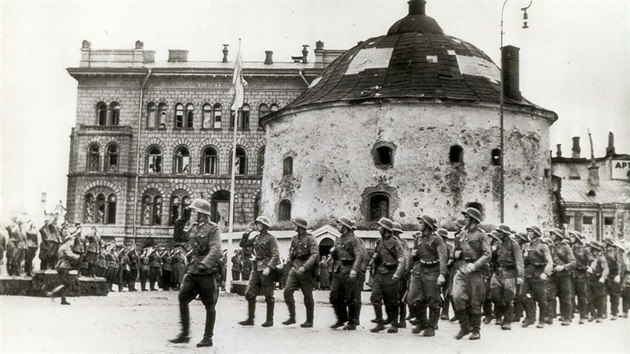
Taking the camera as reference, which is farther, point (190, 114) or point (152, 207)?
point (190, 114)

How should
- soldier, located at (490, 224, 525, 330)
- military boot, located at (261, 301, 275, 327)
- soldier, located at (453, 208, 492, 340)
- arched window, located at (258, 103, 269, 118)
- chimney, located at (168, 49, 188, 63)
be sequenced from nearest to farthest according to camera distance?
1. soldier, located at (453, 208, 492, 340)
2. military boot, located at (261, 301, 275, 327)
3. soldier, located at (490, 224, 525, 330)
4. arched window, located at (258, 103, 269, 118)
5. chimney, located at (168, 49, 188, 63)

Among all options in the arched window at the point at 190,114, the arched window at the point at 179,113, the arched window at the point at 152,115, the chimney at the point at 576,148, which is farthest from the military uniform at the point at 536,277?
the chimney at the point at 576,148

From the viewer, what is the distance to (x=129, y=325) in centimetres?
1263

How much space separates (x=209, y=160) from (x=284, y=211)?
43.9ft

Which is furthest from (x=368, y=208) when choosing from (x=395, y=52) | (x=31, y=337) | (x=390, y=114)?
(x=31, y=337)

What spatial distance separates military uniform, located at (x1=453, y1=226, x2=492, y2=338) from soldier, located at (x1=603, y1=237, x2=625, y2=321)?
238 inches

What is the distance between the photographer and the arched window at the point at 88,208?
149 ft

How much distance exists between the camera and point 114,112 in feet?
153

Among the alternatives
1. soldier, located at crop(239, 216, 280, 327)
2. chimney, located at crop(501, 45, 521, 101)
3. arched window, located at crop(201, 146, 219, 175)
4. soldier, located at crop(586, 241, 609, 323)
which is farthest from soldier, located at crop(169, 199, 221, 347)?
arched window, located at crop(201, 146, 219, 175)

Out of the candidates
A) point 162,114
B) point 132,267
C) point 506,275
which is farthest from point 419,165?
point 162,114

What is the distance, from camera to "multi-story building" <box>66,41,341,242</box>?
45.7 metres

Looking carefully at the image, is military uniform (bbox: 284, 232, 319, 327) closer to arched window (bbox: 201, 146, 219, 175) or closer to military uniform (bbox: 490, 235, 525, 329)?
military uniform (bbox: 490, 235, 525, 329)

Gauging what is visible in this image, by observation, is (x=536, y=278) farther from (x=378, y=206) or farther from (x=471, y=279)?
(x=378, y=206)

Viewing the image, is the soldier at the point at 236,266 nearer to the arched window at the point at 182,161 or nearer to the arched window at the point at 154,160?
the arched window at the point at 182,161
